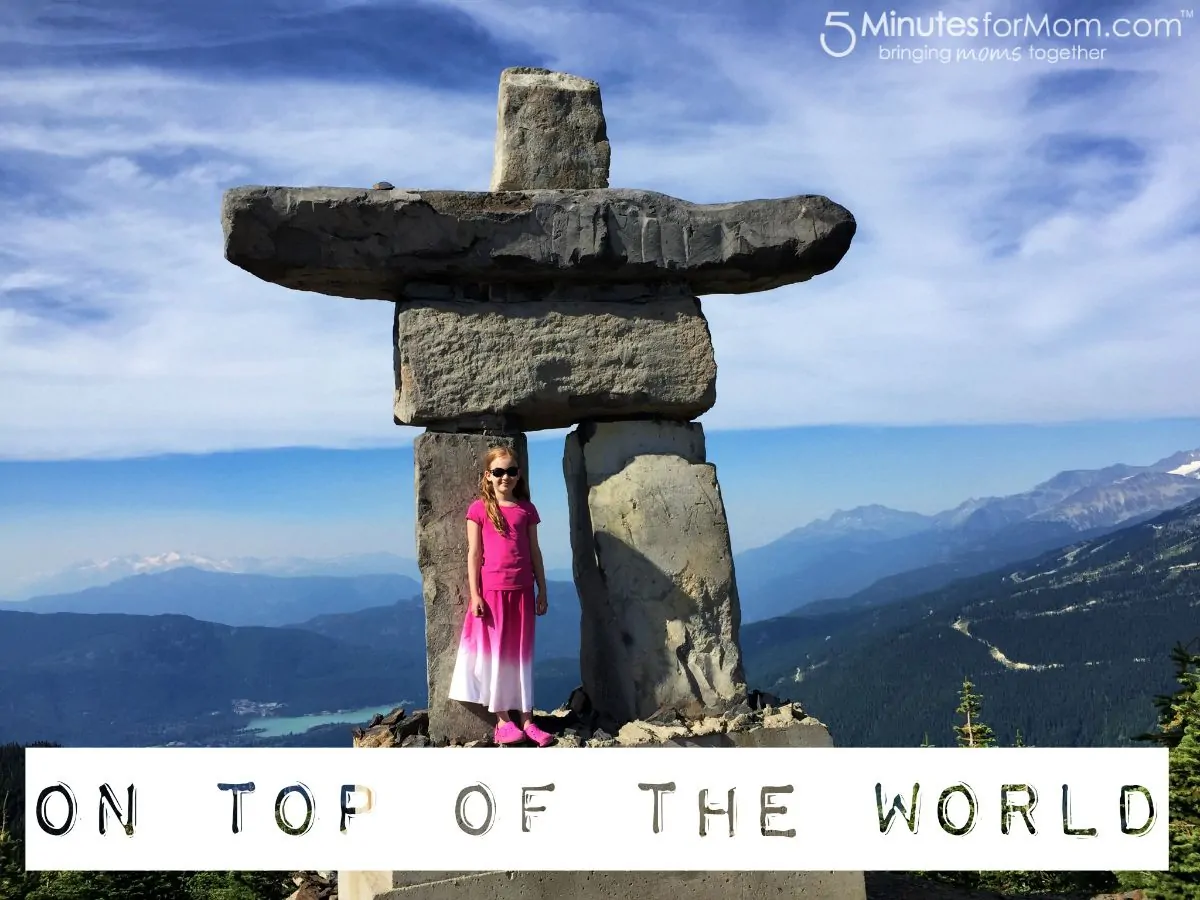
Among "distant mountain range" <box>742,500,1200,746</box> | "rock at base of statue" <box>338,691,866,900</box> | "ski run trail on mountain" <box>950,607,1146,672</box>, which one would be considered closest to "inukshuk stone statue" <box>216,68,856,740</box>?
"rock at base of statue" <box>338,691,866,900</box>

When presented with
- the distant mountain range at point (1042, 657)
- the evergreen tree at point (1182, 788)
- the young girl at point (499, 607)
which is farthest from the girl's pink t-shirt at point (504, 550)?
the distant mountain range at point (1042, 657)

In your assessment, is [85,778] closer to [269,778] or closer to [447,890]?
[269,778]

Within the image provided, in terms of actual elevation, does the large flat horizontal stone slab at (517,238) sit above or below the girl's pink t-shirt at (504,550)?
above

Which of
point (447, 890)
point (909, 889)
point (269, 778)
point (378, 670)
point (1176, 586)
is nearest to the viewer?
point (447, 890)

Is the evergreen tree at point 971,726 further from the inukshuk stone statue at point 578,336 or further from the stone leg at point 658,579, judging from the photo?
the inukshuk stone statue at point 578,336

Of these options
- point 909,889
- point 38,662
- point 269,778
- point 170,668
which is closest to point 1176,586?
point 909,889
